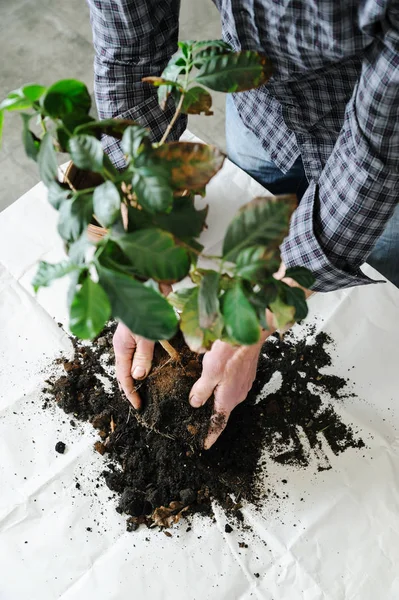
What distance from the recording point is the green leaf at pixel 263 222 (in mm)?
554

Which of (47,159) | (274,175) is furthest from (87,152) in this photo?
(274,175)

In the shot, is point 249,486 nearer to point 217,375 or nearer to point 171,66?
point 217,375

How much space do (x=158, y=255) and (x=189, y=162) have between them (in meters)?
0.12

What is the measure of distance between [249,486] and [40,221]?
2.34 ft

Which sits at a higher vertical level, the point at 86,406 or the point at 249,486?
the point at 86,406

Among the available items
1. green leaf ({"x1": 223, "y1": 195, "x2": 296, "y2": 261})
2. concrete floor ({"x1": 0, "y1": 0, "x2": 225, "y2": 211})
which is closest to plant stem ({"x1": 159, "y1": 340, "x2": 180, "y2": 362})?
green leaf ({"x1": 223, "y1": 195, "x2": 296, "y2": 261})

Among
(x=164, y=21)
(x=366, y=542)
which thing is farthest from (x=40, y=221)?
(x=366, y=542)

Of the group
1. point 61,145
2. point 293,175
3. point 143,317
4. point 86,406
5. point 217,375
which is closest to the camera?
point 143,317

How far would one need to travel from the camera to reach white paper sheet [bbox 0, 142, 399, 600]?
37.9 inches

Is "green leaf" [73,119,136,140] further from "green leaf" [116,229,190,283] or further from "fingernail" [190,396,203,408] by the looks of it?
"fingernail" [190,396,203,408]

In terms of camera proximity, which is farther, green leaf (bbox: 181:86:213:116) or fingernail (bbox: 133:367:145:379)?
fingernail (bbox: 133:367:145:379)

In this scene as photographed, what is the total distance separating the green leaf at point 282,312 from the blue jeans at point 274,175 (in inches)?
25.4

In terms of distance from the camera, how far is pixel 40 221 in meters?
1.26

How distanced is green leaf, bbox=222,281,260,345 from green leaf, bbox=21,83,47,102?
0.93ft
